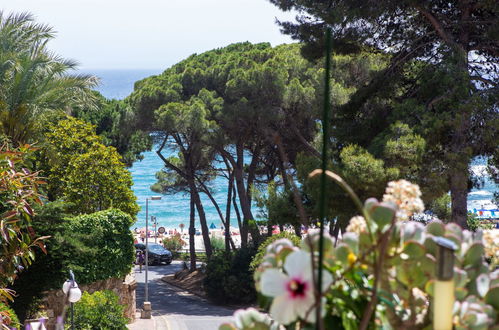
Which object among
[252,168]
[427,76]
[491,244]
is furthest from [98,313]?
[491,244]

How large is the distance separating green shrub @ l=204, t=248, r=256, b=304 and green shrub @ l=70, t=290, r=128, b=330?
32.2 feet

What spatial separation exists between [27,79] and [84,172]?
5.27 metres

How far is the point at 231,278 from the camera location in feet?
94.4

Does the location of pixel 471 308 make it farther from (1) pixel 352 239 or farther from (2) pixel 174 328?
(2) pixel 174 328

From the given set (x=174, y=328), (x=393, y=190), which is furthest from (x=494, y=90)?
(x=393, y=190)

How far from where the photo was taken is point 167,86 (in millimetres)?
32719

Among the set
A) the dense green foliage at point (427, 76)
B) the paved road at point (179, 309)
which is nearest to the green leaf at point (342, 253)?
the dense green foliage at point (427, 76)

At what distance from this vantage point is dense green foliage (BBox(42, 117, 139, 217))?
24172mm

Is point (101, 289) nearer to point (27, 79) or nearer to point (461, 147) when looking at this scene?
point (27, 79)

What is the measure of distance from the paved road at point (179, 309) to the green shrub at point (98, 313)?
126 inches

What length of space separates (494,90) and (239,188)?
55.5 ft

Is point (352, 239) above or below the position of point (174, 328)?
above

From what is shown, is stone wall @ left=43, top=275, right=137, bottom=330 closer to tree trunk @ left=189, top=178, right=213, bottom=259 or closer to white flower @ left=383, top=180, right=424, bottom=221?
tree trunk @ left=189, top=178, right=213, bottom=259

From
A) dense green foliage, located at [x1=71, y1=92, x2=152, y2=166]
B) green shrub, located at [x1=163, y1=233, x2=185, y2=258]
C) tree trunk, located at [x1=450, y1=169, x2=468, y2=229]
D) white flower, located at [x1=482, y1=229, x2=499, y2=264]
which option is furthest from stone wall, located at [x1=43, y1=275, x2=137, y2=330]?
green shrub, located at [x1=163, y1=233, x2=185, y2=258]
